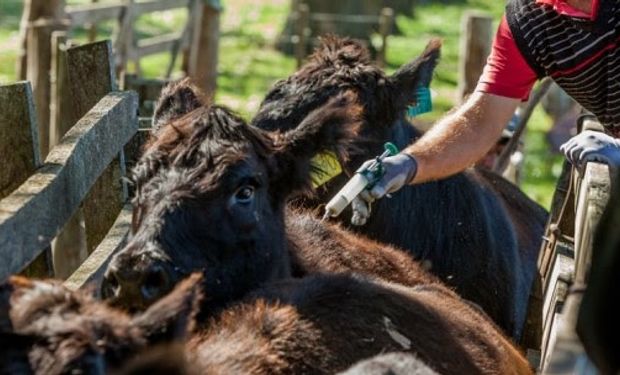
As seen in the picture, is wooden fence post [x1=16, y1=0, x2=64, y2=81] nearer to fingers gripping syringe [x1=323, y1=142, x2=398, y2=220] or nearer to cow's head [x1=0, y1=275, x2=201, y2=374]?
fingers gripping syringe [x1=323, y1=142, x2=398, y2=220]

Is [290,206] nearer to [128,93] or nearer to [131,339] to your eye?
[128,93]

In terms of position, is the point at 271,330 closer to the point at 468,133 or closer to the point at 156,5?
the point at 468,133

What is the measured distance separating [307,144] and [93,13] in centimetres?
1068

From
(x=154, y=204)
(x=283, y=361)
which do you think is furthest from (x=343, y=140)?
(x=283, y=361)

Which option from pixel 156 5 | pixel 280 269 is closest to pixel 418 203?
pixel 280 269

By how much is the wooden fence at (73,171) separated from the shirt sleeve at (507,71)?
159 cm

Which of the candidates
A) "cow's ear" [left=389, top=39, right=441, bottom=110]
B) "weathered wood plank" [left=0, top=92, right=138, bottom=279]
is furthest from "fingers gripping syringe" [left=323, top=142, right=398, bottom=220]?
"cow's ear" [left=389, top=39, right=441, bottom=110]

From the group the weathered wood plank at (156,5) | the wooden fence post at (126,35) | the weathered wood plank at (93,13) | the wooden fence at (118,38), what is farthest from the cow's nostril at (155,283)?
the weathered wood plank at (156,5)

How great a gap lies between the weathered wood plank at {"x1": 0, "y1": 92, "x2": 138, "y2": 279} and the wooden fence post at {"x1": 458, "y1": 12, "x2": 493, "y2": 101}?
7783 mm

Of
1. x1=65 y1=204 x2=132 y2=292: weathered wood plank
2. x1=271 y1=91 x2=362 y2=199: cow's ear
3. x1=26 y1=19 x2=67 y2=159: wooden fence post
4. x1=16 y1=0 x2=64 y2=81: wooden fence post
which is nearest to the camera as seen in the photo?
x1=65 y1=204 x2=132 y2=292: weathered wood plank

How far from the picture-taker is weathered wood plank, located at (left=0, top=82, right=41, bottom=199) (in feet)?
18.6

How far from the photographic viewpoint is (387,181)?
6.14 m

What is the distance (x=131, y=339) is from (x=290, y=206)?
10.8ft

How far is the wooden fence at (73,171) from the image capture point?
15.5ft
